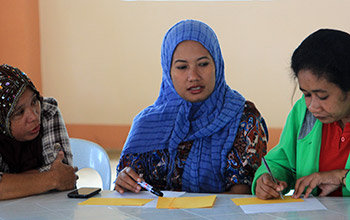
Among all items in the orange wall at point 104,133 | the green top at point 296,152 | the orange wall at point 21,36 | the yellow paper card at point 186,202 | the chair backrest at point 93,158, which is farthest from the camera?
the orange wall at point 104,133

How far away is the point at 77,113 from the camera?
5.67 meters

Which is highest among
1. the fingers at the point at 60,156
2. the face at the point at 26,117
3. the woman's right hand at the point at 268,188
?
the face at the point at 26,117

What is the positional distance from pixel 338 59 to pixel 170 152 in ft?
2.64

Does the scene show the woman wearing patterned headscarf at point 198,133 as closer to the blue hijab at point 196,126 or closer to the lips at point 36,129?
the blue hijab at point 196,126

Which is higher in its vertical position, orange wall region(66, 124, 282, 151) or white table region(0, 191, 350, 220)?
white table region(0, 191, 350, 220)

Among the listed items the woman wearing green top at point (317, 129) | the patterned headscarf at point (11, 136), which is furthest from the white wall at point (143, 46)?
the patterned headscarf at point (11, 136)

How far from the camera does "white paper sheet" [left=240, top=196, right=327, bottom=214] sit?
1369 mm

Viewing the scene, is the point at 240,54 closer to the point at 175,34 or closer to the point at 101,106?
the point at 101,106

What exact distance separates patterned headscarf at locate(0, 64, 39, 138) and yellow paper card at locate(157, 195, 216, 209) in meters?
0.67

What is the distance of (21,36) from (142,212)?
4.40 meters

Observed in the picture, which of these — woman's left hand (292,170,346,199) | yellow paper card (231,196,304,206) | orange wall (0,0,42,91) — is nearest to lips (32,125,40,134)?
yellow paper card (231,196,304,206)

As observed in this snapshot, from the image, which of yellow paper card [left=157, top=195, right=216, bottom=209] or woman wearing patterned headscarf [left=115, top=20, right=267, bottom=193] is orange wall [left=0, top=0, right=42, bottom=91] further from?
yellow paper card [left=157, top=195, right=216, bottom=209]

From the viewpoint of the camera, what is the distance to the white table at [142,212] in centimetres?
132

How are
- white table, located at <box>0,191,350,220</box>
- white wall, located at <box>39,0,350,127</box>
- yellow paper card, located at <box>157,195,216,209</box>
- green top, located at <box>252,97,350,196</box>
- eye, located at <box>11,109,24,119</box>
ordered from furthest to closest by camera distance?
white wall, located at <box>39,0,350,127</box>
eye, located at <box>11,109,24,119</box>
green top, located at <box>252,97,350,196</box>
yellow paper card, located at <box>157,195,216,209</box>
white table, located at <box>0,191,350,220</box>
